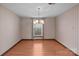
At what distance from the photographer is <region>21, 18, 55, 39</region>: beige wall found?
394 inches

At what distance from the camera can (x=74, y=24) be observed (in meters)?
4.84

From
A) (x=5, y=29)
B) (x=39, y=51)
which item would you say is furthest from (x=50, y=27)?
(x=5, y=29)

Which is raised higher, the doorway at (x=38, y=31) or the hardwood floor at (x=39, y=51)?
the doorway at (x=38, y=31)

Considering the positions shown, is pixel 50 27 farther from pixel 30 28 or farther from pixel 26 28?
pixel 26 28

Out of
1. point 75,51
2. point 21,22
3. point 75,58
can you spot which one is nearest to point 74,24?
point 75,51

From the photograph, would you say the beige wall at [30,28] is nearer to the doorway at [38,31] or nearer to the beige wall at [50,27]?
the beige wall at [50,27]

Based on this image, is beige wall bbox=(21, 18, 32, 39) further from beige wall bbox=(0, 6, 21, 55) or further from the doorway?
beige wall bbox=(0, 6, 21, 55)

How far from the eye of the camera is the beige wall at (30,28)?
32.9 ft

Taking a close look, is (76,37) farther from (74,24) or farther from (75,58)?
(75,58)

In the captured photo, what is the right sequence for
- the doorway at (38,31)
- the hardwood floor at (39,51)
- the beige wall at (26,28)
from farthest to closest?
the doorway at (38,31), the beige wall at (26,28), the hardwood floor at (39,51)

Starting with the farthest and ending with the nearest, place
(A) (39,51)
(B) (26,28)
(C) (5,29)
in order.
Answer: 1. (B) (26,28)
2. (A) (39,51)
3. (C) (5,29)

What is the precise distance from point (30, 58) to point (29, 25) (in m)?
9.11

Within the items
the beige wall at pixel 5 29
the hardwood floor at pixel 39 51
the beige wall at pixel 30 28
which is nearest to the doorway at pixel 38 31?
the beige wall at pixel 30 28

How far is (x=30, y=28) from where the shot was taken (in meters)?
10.1
